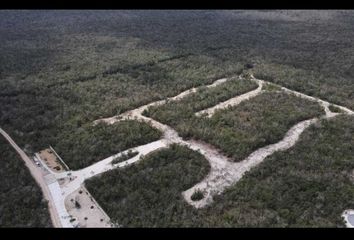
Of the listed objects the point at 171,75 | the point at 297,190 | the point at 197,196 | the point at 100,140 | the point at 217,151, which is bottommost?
the point at 297,190

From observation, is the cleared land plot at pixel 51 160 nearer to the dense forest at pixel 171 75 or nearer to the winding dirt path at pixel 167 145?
the dense forest at pixel 171 75

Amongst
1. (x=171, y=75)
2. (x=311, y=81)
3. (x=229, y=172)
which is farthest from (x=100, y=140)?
(x=311, y=81)

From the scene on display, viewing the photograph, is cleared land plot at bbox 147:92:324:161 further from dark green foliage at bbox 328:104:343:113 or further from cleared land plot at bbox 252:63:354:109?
cleared land plot at bbox 252:63:354:109

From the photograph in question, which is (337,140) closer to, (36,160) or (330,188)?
(330,188)

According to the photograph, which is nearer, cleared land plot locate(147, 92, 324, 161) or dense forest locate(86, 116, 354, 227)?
dense forest locate(86, 116, 354, 227)

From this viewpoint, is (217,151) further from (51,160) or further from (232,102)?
(51,160)

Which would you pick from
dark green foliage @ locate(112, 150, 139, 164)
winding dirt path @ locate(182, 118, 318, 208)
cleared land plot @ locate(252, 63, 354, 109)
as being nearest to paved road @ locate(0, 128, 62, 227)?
dark green foliage @ locate(112, 150, 139, 164)

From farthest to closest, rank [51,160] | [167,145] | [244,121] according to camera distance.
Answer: [244,121], [167,145], [51,160]

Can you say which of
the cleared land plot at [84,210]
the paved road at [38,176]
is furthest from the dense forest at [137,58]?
the cleared land plot at [84,210]
